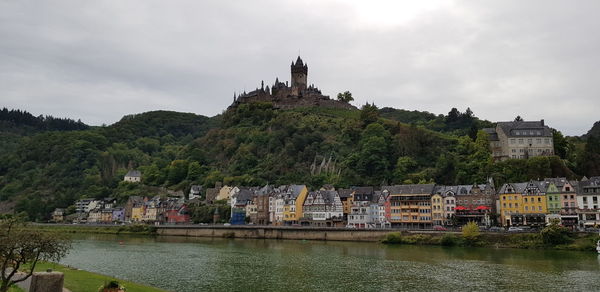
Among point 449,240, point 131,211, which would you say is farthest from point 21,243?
point 131,211

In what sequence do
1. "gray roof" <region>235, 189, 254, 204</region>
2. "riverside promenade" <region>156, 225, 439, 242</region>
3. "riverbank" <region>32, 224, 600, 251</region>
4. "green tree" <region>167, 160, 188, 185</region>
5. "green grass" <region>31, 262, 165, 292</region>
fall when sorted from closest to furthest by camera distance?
"green grass" <region>31, 262, 165, 292</region>, "riverbank" <region>32, 224, 600, 251</region>, "riverside promenade" <region>156, 225, 439, 242</region>, "gray roof" <region>235, 189, 254, 204</region>, "green tree" <region>167, 160, 188, 185</region>

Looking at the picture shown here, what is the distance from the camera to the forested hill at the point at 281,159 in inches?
4028

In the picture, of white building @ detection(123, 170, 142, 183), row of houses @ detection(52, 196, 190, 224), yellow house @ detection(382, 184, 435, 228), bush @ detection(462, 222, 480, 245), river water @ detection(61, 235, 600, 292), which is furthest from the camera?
white building @ detection(123, 170, 142, 183)

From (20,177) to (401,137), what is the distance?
134 metres

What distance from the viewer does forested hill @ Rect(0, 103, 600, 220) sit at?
102319 mm

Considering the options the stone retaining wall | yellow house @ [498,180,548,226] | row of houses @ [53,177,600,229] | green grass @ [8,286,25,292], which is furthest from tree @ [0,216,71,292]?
yellow house @ [498,180,548,226]

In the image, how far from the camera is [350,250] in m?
65.1

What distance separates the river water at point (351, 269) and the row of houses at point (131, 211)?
5591cm

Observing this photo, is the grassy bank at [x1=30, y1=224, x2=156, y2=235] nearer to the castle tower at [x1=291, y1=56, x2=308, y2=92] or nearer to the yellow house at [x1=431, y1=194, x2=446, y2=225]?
the yellow house at [x1=431, y1=194, x2=446, y2=225]

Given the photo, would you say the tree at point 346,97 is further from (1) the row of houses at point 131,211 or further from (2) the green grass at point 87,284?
(2) the green grass at point 87,284

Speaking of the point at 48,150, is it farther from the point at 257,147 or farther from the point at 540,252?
the point at 540,252

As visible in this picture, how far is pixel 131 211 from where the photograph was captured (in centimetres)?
12900

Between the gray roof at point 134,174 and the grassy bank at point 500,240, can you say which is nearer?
the grassy bank at point 500,240

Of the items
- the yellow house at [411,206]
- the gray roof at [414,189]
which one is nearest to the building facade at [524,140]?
the gray roof at [414,189]
